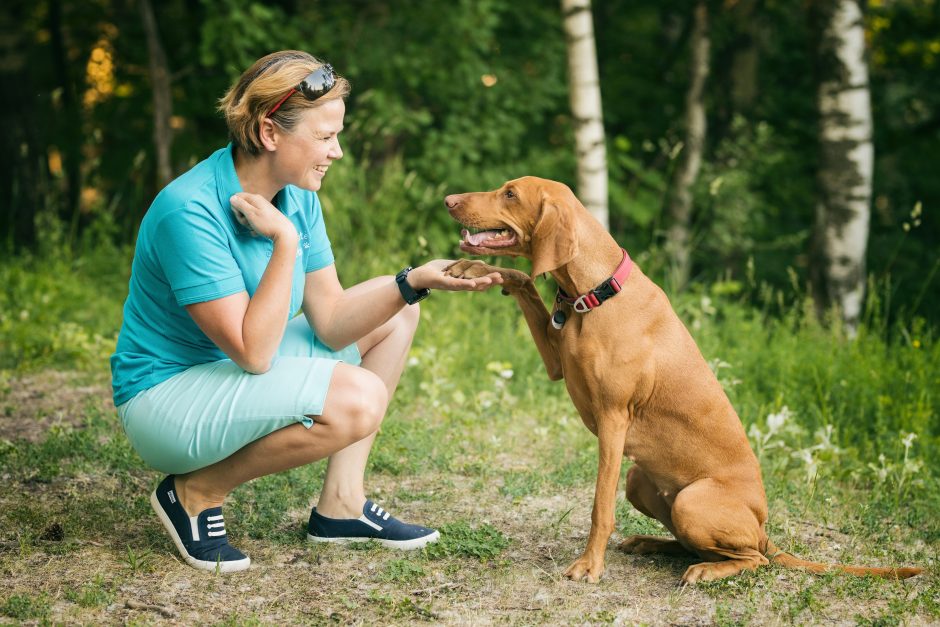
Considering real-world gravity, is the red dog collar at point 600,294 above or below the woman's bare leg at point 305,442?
above

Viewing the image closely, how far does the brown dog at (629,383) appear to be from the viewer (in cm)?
300

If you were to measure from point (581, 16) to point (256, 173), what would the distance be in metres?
4.00

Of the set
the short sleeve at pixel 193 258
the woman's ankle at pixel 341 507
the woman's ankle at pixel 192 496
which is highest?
the short sleeve at pixel 193 258

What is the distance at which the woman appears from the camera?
2.73 m

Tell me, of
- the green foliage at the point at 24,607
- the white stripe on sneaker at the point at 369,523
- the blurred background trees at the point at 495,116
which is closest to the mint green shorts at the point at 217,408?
the green foliage at the point at 24,607

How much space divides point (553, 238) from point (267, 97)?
1.00 meters

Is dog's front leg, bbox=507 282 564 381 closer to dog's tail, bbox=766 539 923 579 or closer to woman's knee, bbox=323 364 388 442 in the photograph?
woman's knee, bbox=323 364 388 442

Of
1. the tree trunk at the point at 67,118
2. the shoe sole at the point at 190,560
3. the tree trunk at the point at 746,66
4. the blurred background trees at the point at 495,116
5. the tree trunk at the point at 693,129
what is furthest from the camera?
the tree trunk at the point at 67,118

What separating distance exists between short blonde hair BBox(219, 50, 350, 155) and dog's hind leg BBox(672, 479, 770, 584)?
1746mm

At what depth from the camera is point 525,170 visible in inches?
332

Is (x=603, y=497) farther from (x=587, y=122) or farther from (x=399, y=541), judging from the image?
(x=587, y=122)

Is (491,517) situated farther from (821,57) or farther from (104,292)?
(821,57)

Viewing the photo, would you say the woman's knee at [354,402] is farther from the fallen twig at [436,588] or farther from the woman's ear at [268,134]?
the woman's ear at [268,134]

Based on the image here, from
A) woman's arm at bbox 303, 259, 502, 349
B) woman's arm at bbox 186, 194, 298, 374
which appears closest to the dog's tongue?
woman's arm at bbox 303, 259, 502, 349
